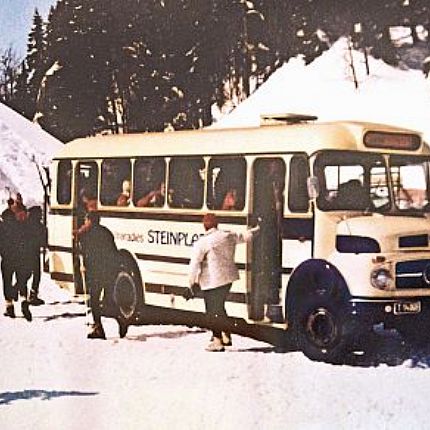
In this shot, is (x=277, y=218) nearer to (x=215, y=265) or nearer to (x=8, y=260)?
(x=215, y=265)

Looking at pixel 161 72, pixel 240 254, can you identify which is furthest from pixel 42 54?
pixel 240 254

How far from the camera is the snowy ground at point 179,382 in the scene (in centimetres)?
214

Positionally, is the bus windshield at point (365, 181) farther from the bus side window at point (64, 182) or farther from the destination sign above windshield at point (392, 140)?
the bus side window at point (64, 182)

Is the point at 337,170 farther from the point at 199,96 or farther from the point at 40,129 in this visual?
the point at 40,129

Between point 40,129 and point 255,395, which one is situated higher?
point 40,129

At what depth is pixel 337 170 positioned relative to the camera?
6.81ft

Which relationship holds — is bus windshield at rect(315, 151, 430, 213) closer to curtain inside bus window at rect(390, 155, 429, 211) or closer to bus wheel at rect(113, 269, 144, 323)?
curtain inside bus window at rect(390, 155, 429, 211)

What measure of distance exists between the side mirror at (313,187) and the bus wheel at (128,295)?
495 millimetres

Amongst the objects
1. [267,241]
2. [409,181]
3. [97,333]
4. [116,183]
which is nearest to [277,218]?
[267,241]

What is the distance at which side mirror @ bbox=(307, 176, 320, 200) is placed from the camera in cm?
207

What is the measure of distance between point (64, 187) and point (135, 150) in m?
0.20

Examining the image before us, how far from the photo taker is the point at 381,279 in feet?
6.72

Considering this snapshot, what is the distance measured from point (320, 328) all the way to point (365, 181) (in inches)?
14.5

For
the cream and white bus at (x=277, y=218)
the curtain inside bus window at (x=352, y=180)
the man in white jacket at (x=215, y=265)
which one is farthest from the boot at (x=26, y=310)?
the curtain inside bus window at (x=352, y=180)
